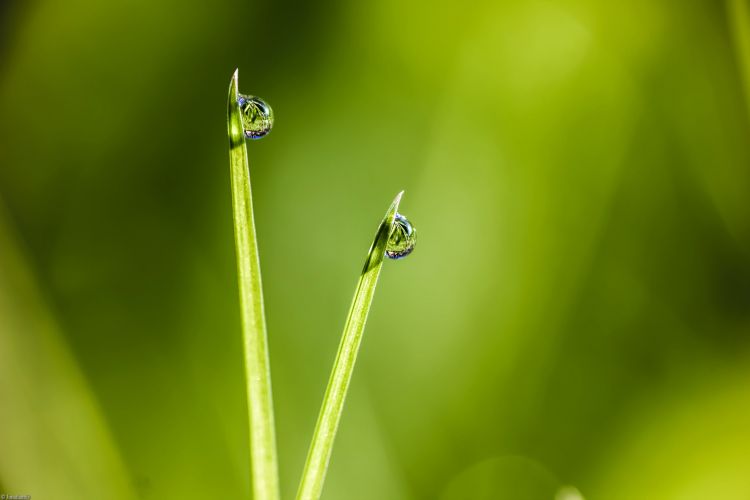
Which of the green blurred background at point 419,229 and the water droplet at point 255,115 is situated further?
the green blurred background at point 419,229

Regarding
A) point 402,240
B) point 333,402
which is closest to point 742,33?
point 402,240

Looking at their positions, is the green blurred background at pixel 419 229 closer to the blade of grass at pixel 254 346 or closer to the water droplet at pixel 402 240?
the water droplet at pixel 402 240

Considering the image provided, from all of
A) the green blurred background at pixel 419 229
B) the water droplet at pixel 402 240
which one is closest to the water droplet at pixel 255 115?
the water droplet at pixel 402 240

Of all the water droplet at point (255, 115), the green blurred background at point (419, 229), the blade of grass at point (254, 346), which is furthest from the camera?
the green blurred background at point (419, 229)

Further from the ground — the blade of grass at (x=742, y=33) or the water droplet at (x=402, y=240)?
the blade of grass at (x=742, y=33)

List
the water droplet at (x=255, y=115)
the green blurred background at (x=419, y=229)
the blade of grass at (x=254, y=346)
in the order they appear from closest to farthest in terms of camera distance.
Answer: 1. the blade of grass at (x=254, y=346)
2. the water droplet at (x=255, y=115)
3. the green blurred background at (x=419, y=229)

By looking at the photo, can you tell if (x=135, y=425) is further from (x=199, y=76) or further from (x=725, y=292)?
(x=725, y=292)

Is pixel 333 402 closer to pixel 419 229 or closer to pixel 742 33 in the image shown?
pixel 419 229
